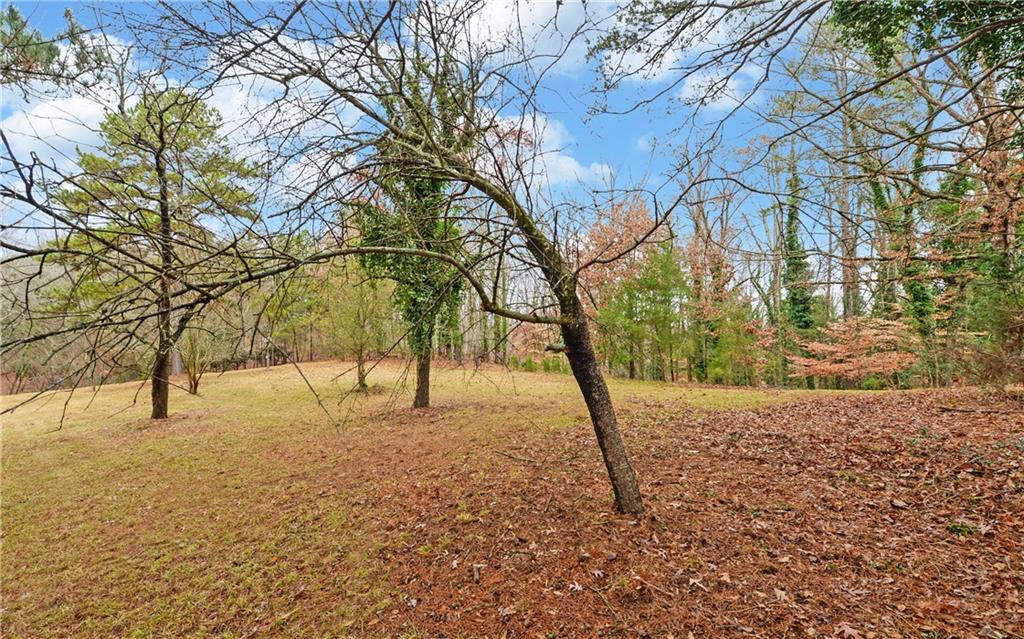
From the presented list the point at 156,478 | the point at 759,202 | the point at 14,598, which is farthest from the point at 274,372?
the point at 759,202

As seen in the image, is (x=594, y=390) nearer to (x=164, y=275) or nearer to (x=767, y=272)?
(x=164, y=275)

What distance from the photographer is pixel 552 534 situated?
3.74m

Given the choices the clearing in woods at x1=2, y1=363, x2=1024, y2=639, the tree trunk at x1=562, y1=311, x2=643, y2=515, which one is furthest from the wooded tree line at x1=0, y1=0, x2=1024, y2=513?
the clearing in woods at x1=2, y1=363, x2=1024, y2=639

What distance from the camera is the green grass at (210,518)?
3516 mm

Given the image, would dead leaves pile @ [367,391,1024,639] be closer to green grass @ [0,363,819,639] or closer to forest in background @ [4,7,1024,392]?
green grass @ [0,363,819,639]

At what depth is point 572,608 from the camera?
2932 mm

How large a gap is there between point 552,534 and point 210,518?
417 centimetres

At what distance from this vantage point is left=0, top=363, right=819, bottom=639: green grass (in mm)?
3516

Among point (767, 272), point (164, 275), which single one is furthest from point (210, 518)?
point (767, 272)

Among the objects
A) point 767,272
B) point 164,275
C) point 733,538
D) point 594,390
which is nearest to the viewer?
point 164,275

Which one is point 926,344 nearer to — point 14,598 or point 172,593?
point 172,593

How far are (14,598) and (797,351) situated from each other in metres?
19.4

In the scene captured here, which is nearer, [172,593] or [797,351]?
[172,593]

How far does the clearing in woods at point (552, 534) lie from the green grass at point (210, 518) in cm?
3
